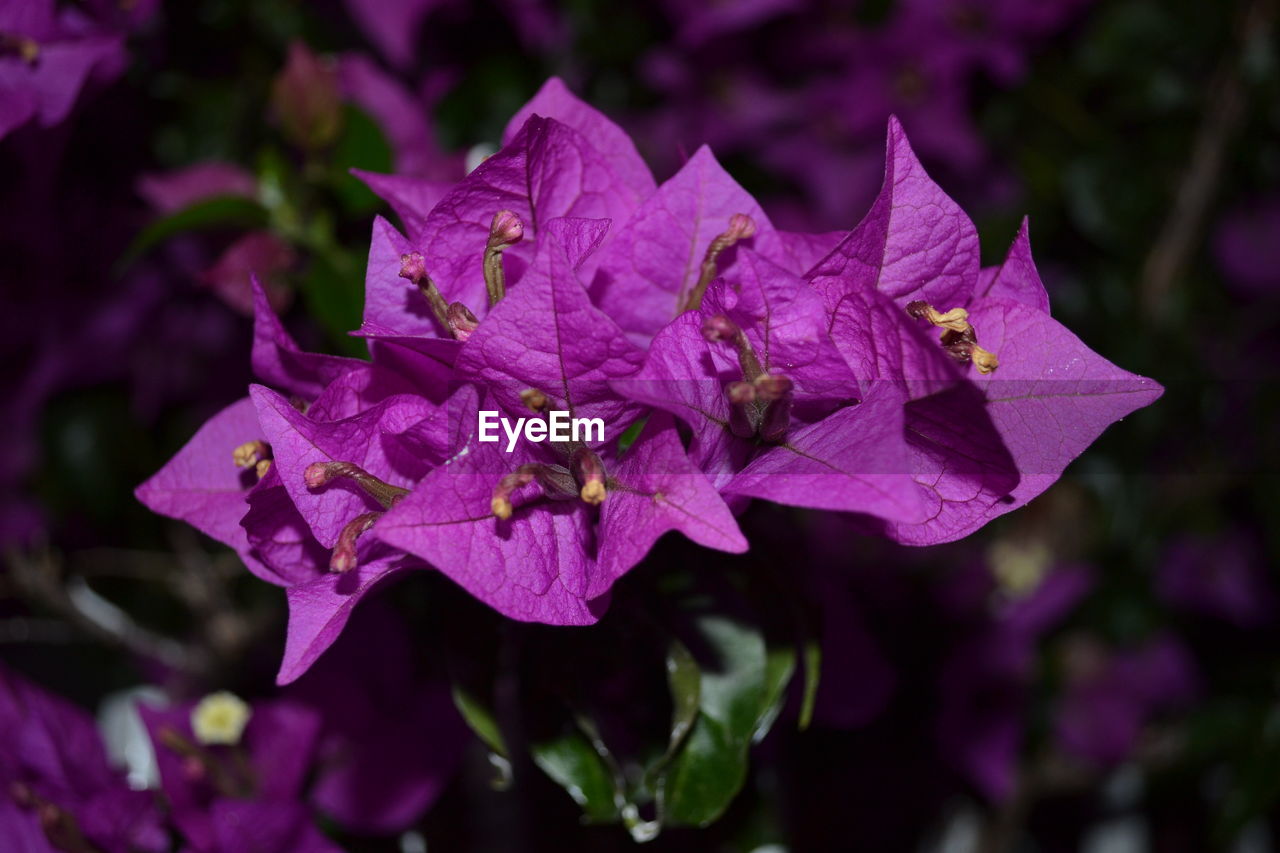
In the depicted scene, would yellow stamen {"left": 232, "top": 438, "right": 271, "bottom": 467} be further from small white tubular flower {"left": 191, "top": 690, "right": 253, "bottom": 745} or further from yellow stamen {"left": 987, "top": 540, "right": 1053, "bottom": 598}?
yellow stamen {"left": 987, "top": 540, "right": 1053, "bottom": 598}

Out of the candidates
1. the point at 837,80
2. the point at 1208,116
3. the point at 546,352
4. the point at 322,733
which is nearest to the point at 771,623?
the point at 546,352

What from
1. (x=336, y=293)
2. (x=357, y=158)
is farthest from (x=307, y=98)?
(x=336, y=293)

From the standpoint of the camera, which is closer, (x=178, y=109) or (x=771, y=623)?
(x=771, y=623)

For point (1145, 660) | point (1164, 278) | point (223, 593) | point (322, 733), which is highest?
point (1164, 278)

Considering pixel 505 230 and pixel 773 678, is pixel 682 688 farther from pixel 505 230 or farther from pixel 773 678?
pixel 505 230

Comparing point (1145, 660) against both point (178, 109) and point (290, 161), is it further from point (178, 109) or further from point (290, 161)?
point (178, 109)

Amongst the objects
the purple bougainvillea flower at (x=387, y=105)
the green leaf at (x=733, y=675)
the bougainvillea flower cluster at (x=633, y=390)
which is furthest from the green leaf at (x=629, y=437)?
the purple bougainvillea flower at (x=387, y=105)

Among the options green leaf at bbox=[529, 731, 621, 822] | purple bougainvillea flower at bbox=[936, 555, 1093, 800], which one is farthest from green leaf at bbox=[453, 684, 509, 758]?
A: purple bougainvillea flower at bbox=[936, 555, 1093, 800]
